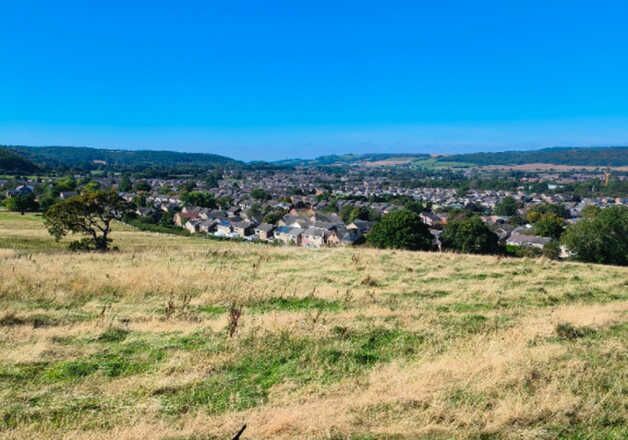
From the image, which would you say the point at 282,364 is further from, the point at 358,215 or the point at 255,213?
the point at 255,213

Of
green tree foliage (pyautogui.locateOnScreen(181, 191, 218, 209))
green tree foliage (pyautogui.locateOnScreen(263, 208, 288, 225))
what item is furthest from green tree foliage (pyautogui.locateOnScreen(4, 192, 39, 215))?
green tree foliage (pyautogui.locateOnScreen(263, 208, 288, 225))

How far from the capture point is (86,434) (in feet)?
14.6

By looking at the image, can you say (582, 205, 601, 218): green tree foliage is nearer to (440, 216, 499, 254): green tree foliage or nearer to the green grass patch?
(440, 216, 499, 254): green tree foliage

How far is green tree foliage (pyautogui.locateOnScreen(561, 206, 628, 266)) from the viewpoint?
35.4 m

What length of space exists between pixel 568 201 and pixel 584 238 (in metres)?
110

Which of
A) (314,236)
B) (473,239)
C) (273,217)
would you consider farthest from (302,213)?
(473,239)

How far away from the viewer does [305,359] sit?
670cm

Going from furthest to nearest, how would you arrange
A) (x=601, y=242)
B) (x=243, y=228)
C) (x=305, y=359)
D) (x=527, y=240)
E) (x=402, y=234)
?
(x=243, y=228) → (x=527, y=240) → (x=402, y=234) → (x=601, y=242) → (x=305, y=359)

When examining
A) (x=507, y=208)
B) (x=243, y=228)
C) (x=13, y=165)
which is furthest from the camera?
(x=13, y=165)

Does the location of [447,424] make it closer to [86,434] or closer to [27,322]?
[86,434]

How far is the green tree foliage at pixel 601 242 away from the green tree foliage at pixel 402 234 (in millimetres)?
11659

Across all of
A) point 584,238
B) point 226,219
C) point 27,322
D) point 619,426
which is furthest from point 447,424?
point 226,219

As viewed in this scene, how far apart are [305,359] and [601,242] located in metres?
36.8

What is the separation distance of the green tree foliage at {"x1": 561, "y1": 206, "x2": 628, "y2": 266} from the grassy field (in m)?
25.9
